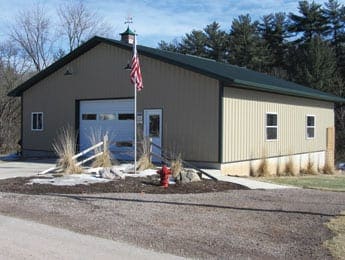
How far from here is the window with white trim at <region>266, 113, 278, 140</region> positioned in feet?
74.2

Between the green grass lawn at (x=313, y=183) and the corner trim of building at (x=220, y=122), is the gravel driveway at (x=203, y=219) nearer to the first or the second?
the green grass lawn at (x=313, y=183)

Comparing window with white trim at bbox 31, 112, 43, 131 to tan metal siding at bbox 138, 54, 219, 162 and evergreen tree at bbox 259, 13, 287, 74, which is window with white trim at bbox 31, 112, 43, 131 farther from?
evergreen tree at bbox 259, 13, 287, 74

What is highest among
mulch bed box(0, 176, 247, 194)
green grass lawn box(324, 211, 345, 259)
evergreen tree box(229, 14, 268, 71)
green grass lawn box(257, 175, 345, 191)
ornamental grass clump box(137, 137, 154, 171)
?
evergreen tree box(229, 14, 268, 71)

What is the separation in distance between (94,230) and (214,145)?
36.5ft

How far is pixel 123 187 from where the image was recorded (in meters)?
13.3

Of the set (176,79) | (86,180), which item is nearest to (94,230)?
(86,180)

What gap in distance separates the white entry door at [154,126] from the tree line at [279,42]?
2816cm

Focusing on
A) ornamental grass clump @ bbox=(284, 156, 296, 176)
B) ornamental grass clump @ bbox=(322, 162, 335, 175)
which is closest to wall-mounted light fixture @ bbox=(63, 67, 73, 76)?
ornamental grass clump @ bbox=(284, 156, 296, 176)

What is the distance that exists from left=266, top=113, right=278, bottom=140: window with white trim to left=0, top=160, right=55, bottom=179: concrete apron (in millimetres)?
9208

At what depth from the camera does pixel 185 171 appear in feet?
48.5

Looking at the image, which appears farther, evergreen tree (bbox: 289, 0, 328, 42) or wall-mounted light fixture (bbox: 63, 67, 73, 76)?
evergreen tree (bbox: 289, 0, 328, 42)

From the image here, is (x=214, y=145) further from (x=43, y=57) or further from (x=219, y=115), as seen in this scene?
(x=43, y=57)

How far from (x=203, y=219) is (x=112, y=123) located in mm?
13907

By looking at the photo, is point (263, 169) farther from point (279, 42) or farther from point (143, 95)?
point (279, 42)
